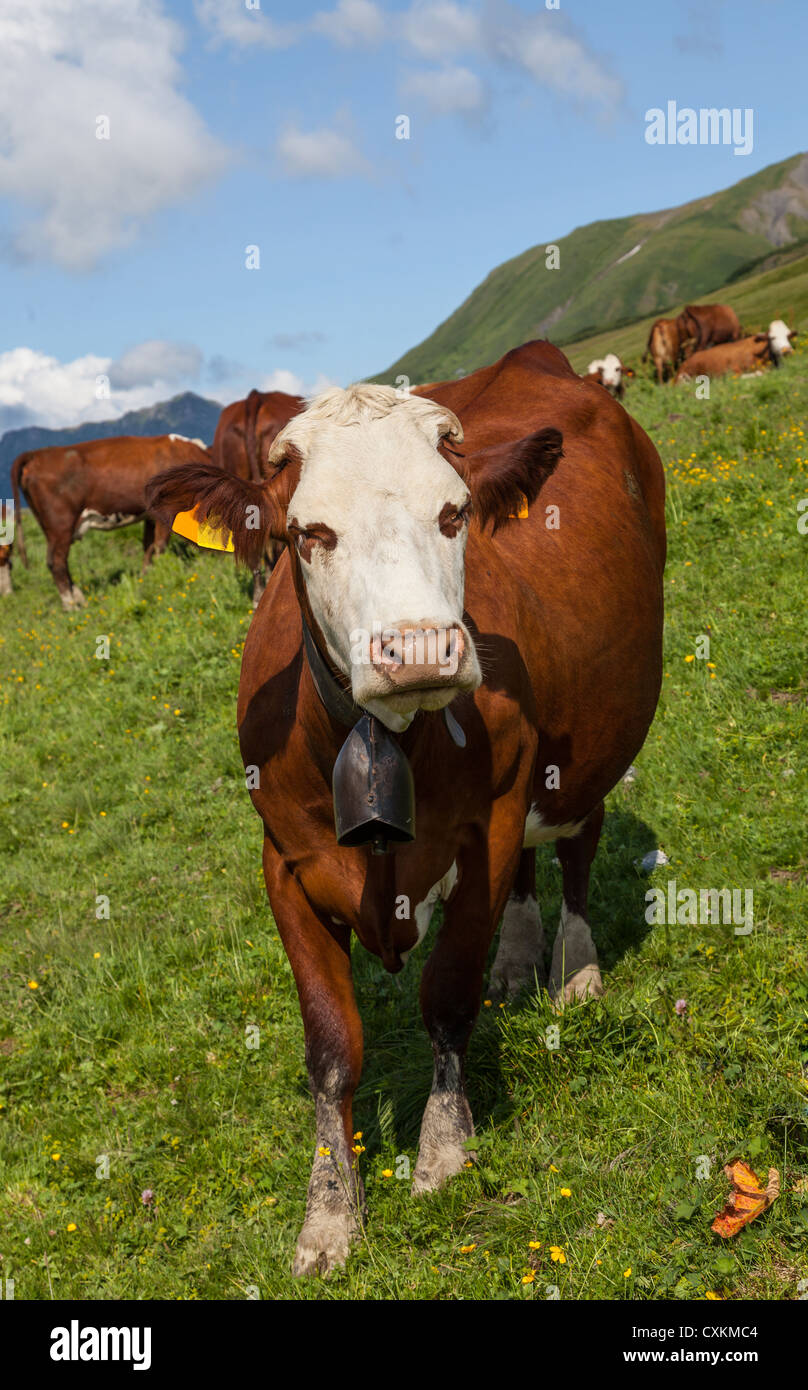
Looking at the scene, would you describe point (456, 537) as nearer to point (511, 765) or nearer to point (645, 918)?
point (511, 765)

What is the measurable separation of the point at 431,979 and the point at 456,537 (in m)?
1.74

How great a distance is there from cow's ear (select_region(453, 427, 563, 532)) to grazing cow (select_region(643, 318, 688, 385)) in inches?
1130

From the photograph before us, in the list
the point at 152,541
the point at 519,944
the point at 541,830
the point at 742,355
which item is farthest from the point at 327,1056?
the point at 742,355

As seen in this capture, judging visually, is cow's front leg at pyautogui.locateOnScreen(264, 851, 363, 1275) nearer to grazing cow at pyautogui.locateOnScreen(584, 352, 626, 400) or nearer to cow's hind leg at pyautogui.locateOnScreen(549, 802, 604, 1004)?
cow's hind leg at pyautogui.locateOnScreen(549, 802, 604, 1004)

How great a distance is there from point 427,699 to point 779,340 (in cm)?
2792

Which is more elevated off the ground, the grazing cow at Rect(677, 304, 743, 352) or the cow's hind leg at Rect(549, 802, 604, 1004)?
the grazing cow at Rect(677, 304, 743, 352)

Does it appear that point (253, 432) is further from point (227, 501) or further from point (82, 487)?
point (227, 501)

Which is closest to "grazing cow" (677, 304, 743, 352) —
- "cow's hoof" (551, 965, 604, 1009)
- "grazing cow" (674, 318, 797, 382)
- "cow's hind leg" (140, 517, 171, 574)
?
"grazing cow" (674, 318, 797, 382)

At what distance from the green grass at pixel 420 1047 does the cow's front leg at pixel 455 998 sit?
103 mm

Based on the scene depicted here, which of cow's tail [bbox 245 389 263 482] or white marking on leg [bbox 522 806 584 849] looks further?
cow's tail [bbox 245 389 263 482]

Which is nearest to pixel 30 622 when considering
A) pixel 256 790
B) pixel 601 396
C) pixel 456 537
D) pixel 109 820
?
pixel 109 820

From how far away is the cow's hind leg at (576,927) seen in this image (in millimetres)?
5199

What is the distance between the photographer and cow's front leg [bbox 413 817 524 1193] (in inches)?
154

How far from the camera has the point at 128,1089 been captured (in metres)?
5.18
